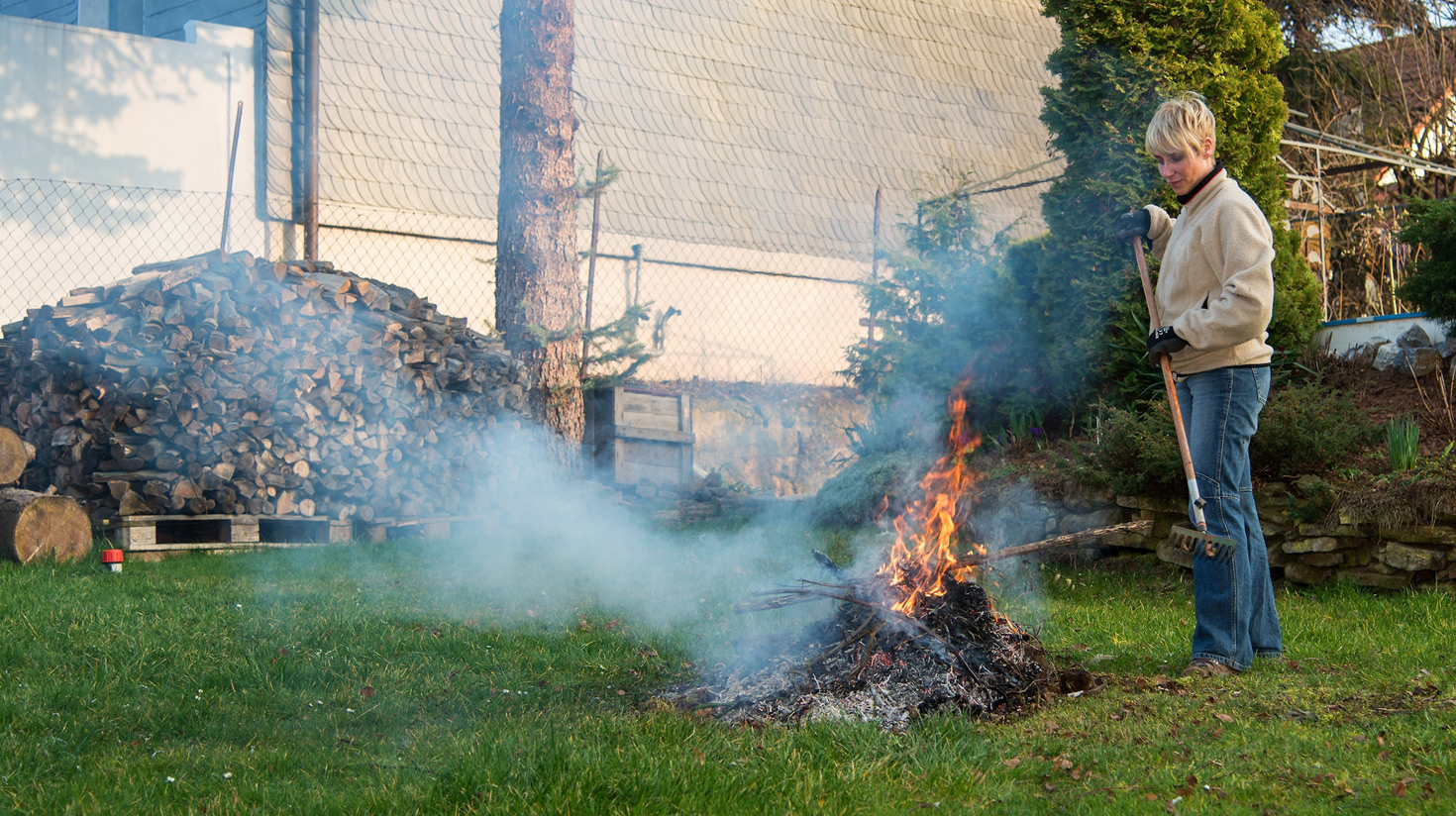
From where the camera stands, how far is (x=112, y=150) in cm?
938

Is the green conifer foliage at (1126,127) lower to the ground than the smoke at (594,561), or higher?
higher

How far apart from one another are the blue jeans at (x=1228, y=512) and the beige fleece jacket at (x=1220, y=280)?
0.30ft

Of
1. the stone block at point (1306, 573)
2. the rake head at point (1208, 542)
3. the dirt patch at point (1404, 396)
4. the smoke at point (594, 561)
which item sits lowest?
the smoke at point (594, 561)

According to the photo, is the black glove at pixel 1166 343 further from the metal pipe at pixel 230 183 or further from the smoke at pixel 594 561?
the metal pipe at pixel 230 183

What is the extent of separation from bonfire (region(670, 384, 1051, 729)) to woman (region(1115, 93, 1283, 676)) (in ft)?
2.32

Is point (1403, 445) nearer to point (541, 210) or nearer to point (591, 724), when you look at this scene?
point (591, 724)

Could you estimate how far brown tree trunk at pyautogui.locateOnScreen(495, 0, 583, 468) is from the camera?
26.4 feet

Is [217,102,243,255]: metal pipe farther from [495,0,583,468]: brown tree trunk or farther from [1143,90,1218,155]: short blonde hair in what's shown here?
[1143,90,1218,155]: short blonde hair

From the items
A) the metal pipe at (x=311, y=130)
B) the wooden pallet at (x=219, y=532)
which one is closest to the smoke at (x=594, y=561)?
the wooden pallet at (x=219, y=532)

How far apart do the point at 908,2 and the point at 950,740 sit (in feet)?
42.5

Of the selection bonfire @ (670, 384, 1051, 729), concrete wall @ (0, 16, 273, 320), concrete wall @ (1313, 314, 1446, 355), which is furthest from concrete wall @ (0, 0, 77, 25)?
concrete wall @ (1313, 314, 1446, 355)

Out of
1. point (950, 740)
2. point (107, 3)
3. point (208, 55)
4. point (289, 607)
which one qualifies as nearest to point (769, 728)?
point (950, 740)

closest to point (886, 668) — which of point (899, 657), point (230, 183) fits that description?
point (899, 657)

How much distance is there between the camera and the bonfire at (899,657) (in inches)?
130
